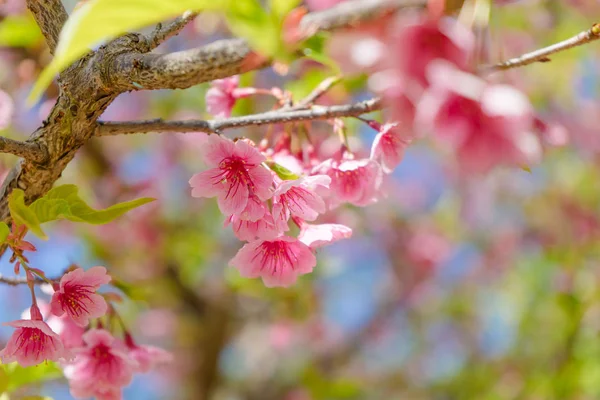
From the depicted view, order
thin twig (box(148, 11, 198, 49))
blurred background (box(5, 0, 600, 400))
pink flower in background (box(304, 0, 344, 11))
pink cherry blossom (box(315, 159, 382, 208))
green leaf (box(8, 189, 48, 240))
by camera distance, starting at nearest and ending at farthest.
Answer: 1. green leaf (box(8, 189, 48, 240))
2. thin twig (box(148, 11, 198, 49))
3. pink cherry blossom (box(315, 159, 382, 208))
4. pink flower in background (box(304, 0, 344, 11))
5. blurred background (box(5, 0, 600, 400))

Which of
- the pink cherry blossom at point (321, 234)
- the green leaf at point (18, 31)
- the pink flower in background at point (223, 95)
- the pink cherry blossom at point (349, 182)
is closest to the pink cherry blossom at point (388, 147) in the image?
the pink cherry blossom at point (349, 182)

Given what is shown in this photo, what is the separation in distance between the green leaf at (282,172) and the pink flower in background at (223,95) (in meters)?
0.29

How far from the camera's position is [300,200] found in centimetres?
84

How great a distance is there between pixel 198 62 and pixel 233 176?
170mm

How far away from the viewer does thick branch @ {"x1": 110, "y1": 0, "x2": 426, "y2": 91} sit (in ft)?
2.52

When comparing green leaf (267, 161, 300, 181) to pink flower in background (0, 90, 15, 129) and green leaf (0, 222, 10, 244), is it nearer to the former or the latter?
green leaf (0, 222, 10, 244)

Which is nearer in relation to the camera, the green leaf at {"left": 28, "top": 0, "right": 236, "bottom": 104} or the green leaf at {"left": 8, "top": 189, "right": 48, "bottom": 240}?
the green leaf at {"left": 28, "top": 0, "right": 236, "bottom": 104}

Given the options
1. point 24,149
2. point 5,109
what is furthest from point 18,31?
point 24,149

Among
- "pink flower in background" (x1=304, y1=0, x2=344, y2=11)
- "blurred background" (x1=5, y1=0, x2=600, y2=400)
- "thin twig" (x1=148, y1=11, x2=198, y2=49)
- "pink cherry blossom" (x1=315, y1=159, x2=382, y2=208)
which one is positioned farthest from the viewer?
"blurred background" (x1=5, y1=0, x2=600, y2=400)

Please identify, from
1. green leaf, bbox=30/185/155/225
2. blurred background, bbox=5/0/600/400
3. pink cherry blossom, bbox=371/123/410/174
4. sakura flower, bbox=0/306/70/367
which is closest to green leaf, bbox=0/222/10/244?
green leaf, bbox=30/185/155/225

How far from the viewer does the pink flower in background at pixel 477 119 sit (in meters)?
0.48

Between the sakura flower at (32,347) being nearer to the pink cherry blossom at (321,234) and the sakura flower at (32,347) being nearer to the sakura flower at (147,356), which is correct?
the sakura flower at (147,356)

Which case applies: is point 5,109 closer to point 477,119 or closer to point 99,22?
point 99,22

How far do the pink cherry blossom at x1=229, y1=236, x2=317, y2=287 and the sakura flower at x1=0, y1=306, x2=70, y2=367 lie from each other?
30 centimetres
